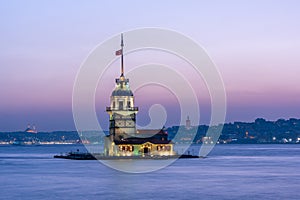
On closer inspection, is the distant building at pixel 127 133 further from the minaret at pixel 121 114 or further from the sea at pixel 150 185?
the sea at pixel 150 185

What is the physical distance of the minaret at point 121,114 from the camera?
366ft

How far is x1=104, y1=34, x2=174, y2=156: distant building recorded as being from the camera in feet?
363

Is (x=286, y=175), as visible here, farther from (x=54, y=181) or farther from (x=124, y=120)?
(x=124, y=120)

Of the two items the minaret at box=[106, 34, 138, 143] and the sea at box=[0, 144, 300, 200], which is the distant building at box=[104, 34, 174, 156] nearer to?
the minaret at box=[106, 34, 138, 143]

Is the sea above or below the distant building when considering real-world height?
below

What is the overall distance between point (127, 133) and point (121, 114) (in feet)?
10.4

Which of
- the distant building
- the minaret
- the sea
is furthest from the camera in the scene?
the minaret

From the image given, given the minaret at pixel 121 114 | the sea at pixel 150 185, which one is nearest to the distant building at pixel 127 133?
the minaret at pixel 121 114

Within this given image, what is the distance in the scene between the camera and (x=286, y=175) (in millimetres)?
83312

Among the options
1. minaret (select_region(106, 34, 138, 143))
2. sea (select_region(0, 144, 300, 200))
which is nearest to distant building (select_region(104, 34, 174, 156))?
minaret (select_region(106, 34, 138, 143))

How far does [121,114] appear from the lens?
11206cm

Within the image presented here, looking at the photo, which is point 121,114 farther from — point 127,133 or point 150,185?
→ point 150,185

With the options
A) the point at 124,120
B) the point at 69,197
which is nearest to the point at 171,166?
the point at 124,120

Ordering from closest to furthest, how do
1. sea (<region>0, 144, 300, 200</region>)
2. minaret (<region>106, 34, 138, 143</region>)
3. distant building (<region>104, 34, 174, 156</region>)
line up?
sea (<region>0, 144, 300, 200</region>), distant building (<region>104, 34, 174, 156</region>), minaret (<region>106, 34, 138, 143</region>)
